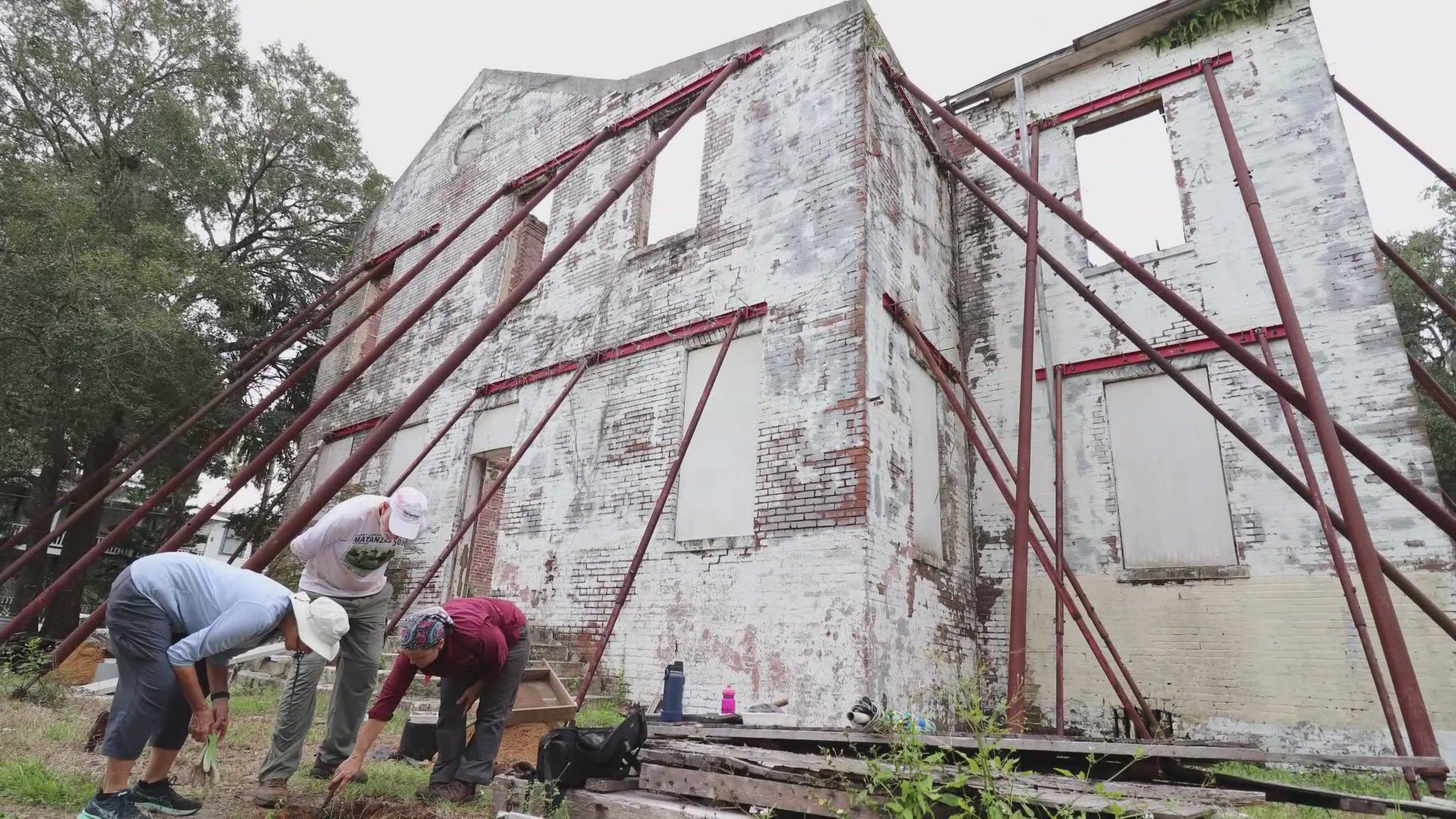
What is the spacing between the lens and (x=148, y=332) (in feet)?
30.4

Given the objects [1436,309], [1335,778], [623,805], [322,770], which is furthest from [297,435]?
[1436,309]

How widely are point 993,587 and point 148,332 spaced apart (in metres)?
10.4

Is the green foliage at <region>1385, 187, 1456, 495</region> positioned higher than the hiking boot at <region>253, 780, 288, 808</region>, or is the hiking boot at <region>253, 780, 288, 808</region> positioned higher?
the green foliage at <region>1385, 187, 1456, 495</region>

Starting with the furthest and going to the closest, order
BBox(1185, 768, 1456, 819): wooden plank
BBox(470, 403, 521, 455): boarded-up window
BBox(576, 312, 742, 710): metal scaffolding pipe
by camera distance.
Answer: BBox(470, 403, 521, 455): boarded-up window < BBox(576, 312, 742, 710): metal scaffolding pipe < BBox(1185, 768, 1456, 819): wooden plank

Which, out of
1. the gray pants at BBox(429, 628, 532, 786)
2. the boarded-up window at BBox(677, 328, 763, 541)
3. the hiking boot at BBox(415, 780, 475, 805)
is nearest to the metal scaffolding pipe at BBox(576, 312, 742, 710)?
the boarded-up window at BBox(677, 328, 763, 541)

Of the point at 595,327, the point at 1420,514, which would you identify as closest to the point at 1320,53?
the point at 1420,514

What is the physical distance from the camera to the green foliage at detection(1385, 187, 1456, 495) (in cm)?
1486

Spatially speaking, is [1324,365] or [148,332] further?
[148,332]

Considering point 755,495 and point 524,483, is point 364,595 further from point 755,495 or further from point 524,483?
point 524,483

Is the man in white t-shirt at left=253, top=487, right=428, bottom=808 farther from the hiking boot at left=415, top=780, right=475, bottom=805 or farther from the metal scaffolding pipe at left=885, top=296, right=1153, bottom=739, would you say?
the metal scaffolding pipe at left=885, top=296, right=1153, bottom=739

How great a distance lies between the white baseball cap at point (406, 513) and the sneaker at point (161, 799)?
4.62 ft

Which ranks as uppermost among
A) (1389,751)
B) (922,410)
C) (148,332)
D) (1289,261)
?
(1289,261)

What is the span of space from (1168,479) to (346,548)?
24.8 ft

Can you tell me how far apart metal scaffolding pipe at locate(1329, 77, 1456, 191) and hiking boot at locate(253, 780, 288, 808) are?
8.75 metres
